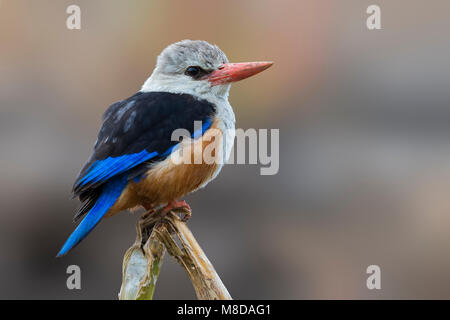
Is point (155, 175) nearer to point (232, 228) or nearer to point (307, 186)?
point (232, 228)

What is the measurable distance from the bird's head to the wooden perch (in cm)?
74

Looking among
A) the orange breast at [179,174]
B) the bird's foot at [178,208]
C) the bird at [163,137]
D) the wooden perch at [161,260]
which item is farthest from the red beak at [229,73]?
the wooden perch at [161,260]

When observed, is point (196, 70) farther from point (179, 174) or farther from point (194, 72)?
point (179, 174)

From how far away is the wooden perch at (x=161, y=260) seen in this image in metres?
2.48

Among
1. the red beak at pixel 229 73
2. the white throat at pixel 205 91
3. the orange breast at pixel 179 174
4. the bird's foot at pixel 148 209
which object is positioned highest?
the red beak at pixel 229 73

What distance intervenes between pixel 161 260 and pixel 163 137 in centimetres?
65

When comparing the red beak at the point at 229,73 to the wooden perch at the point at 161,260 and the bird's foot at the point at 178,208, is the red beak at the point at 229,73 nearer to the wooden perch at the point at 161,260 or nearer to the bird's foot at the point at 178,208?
the bird's foot at the point at 178,208

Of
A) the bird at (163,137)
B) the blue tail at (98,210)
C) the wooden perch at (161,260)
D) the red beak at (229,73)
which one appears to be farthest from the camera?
the red beak at (229,73)

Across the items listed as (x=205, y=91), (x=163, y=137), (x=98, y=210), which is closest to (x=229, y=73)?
(x=205, y=91)

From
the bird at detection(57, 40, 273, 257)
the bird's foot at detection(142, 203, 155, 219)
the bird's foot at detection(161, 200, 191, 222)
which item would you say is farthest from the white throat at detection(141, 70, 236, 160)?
the bird's foot at detection(142, 203, 155, 219)

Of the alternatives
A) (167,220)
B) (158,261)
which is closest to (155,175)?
(167,220)

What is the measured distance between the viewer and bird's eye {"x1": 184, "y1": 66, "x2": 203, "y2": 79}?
3404mm

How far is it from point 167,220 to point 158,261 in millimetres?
350

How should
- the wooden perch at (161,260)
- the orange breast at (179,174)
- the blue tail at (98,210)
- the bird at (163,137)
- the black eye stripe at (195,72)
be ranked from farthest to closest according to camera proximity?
the black eye stripe at (195,72), the orange breast at (179,174), the bird at (163,137), the blue tail at (98,210), the wooden perch at (161,260)
